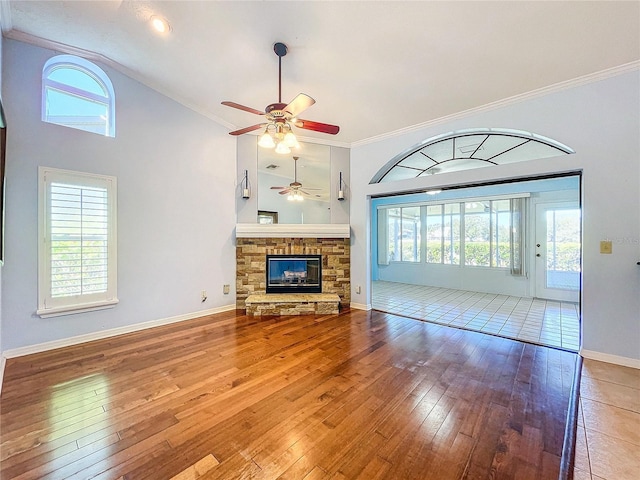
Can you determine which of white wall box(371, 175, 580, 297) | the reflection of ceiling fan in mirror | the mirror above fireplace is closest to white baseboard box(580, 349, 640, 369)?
white wall box(371, 175, 580, 297)

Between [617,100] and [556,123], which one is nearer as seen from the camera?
[617,100]

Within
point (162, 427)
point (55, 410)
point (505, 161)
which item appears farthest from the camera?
point (505, 161)

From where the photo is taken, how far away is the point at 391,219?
8.00 m

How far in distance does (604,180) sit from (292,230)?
13.0 feet

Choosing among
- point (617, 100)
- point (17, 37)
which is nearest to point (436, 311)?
point (617, 100)

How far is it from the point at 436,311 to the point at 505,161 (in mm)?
2575

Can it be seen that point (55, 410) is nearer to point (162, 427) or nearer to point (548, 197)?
point (162, 427)

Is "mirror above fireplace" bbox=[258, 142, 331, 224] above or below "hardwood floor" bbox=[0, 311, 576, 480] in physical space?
above

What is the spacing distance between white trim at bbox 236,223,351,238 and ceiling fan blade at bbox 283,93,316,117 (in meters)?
2.39

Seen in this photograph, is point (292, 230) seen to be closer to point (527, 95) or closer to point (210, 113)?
point (210, 113)

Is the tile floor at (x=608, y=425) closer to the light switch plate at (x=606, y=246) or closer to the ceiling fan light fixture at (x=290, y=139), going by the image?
the light switch plate at (x=606, y=246)

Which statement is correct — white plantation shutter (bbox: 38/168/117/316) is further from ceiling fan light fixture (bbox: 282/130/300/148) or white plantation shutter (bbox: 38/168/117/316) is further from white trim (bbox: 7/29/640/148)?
ceiling fan light fixture (bbox: 282/130/300/148)

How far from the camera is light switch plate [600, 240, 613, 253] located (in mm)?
2792

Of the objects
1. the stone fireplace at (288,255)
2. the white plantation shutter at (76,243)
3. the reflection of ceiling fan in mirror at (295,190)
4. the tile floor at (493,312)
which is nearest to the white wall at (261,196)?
the reflection of ceiling fan in mirror at (295,190)
